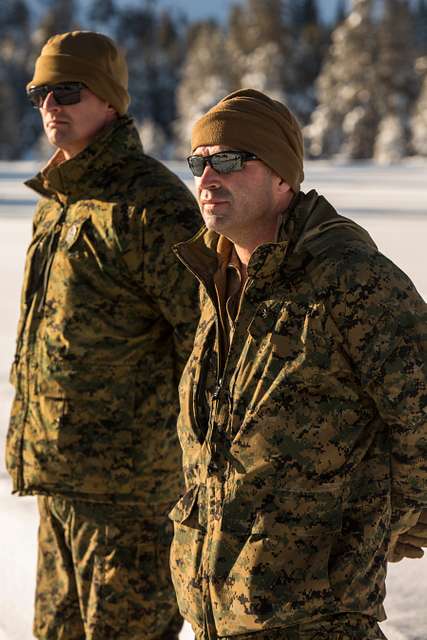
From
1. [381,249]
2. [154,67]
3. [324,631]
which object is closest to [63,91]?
[324,631]

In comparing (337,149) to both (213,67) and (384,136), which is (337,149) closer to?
(384,136)

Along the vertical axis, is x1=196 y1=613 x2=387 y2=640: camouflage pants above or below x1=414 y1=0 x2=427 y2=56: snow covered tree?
below

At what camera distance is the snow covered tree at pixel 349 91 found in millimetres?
55750

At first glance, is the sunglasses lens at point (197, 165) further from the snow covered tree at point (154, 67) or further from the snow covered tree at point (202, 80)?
the snow covered tree at point (154, 67)

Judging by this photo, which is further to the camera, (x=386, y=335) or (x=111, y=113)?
(x=111, y=113)

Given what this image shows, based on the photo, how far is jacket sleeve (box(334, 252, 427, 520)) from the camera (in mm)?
1846

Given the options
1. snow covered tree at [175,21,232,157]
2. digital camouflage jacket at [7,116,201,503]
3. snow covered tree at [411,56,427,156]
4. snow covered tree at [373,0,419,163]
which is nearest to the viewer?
digital camouflage jacket at [7,116,201,503]

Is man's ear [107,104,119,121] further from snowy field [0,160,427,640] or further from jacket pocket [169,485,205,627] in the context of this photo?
snowy field [0,160,427,640]

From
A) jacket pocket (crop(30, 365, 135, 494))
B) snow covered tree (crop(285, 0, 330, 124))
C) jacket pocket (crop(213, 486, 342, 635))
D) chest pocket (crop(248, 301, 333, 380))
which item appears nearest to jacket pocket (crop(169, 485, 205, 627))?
jacket pocket (crop(213, 486, 342, 635))

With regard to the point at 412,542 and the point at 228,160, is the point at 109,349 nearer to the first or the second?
the point at 228,160

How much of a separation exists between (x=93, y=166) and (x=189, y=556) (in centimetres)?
126

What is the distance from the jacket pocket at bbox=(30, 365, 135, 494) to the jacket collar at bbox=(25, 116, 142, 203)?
1.67 feet

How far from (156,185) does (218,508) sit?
3.73ft

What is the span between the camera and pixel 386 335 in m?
1.85
